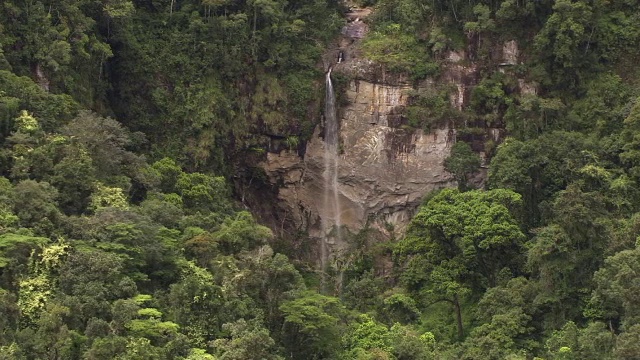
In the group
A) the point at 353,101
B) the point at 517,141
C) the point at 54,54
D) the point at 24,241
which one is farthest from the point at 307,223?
the point at 24,241

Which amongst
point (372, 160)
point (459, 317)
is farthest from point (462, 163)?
point (459, 317)

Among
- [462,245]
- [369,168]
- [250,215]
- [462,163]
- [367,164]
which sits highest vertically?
[462,163]

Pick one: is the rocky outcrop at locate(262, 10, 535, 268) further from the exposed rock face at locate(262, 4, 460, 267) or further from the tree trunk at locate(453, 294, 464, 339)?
the tree trunk at locate(453, 294, 464, 339)

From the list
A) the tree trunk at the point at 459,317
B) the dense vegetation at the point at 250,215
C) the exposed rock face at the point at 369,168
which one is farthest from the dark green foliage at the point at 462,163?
the tree trunk at the point at 459,317

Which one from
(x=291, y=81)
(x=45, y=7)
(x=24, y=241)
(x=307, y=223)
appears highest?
(x=45, y=7)

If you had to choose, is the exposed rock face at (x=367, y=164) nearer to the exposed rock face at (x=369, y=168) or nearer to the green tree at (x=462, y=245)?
the exposed rock face at (x=369, y=168)

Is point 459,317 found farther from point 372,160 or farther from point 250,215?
point 372,160

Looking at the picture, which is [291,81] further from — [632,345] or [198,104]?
[632,345]

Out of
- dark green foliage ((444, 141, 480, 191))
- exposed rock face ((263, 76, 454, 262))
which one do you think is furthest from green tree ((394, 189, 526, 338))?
exposed rock face ((263, 76, 454, 262))
